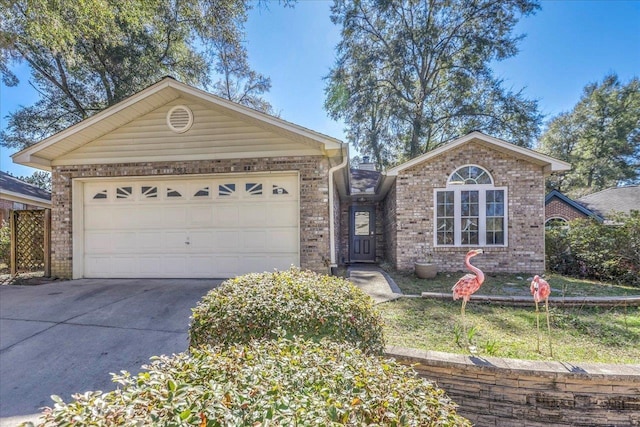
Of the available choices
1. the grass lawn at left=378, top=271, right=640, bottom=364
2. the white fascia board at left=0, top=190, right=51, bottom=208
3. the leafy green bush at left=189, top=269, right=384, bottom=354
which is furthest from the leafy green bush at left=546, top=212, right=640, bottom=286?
the white fascia board at left=0, top=190, right=51, bottom=208

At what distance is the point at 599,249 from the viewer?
311 inches

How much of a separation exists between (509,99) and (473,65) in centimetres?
275

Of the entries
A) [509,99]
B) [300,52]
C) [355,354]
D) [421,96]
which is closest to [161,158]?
[355,354]

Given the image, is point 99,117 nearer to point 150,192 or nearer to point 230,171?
point 150,192

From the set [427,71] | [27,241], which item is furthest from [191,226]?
[427,71]

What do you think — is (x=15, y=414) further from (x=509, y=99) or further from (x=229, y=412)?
(x=509, y=99)

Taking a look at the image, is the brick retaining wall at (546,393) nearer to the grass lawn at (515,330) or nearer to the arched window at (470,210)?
the grass lawn at (515,330)

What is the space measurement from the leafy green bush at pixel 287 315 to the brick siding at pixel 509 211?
612 centimetres

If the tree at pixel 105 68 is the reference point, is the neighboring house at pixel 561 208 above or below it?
below

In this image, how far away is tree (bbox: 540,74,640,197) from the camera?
72.7ft

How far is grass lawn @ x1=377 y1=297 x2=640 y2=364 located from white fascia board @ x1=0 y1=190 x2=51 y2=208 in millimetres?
14873

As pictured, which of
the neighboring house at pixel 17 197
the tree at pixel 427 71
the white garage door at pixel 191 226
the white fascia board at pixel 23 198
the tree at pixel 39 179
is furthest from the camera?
the tree at pixel 39 179

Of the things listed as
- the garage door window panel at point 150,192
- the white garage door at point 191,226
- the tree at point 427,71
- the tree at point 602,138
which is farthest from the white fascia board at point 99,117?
the tree at point 602,138

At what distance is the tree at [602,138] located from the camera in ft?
72.7
